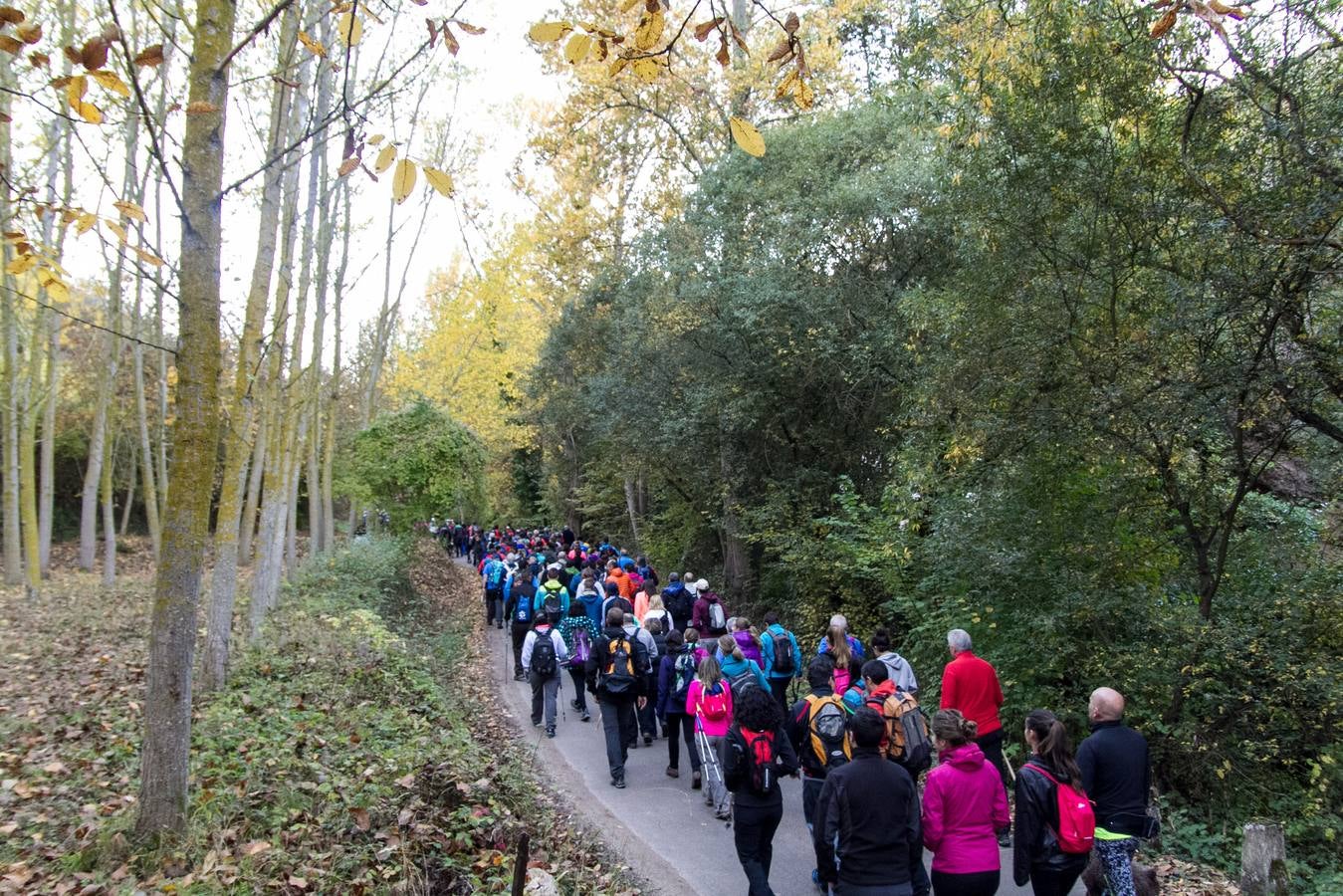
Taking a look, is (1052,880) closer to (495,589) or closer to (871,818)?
(871,818)

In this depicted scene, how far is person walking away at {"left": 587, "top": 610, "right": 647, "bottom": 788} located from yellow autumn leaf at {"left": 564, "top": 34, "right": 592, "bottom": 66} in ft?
22.4

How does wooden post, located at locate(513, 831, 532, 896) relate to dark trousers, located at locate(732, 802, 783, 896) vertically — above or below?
above

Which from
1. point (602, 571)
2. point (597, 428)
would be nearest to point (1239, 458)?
point (602, 571)

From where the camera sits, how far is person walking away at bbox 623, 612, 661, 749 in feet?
31.8

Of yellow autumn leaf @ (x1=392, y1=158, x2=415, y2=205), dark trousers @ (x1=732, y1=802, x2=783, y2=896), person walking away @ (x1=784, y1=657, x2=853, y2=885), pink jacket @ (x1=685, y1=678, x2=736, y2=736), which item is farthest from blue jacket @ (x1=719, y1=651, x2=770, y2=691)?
yellow autumn leaf @ (x1=392, y1=158, x2=415, y2=205)

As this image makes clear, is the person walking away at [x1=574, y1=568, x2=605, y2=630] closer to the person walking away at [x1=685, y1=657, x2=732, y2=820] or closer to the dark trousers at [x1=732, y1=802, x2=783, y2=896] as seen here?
the person walking away at [x1=685, y1=657, x2=732, y2=820]

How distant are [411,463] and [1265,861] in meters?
20.6

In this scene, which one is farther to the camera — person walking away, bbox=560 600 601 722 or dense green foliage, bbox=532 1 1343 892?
person walking away, bbox=560 600 601 722

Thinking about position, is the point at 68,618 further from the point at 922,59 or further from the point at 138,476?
the point at 138,476

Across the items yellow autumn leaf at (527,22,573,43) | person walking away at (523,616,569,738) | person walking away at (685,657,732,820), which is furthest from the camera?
person walking away at (523,616,569,738)

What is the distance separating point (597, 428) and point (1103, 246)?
1463 cm

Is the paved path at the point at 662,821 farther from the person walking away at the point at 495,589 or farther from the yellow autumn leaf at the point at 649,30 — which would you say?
the person walking away at the point at 495,589

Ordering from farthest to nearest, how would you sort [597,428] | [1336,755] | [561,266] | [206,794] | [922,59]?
[561,266] < [597,428] < [922,59] < [1336,755] < [206,794]

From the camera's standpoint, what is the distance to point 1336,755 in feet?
22.3
